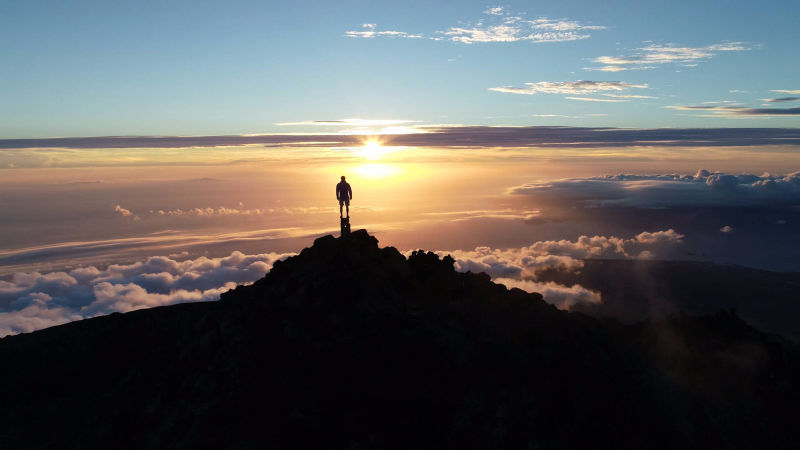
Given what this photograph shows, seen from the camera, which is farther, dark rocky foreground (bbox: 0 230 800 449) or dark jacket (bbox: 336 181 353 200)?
dark jacket (bbox: 336 181 353 200)

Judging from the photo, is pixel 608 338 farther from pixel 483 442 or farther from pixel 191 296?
pixel 191 296

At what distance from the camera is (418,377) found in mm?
26203

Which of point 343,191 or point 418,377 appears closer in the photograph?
point 418,377

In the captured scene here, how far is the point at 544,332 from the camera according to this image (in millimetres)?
29531

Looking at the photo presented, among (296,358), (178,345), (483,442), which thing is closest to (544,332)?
(483,442)

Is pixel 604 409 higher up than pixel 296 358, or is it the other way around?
pixel 296 358

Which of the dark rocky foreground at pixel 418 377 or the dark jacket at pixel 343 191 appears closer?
the dark rocky foreground at pixel 418 377

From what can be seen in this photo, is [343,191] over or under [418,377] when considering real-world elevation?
over

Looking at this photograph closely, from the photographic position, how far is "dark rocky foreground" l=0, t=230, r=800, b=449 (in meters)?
24.6

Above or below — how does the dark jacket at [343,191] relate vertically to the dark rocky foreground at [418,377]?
A: above

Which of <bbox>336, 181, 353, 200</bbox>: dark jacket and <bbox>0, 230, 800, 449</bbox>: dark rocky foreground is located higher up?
<bbox>336, 181, 353, 200</bbox>: dark jacket

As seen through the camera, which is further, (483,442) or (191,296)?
(191,296)

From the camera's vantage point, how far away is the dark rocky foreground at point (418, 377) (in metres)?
24.6

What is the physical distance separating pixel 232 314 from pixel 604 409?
19728 millimetres
